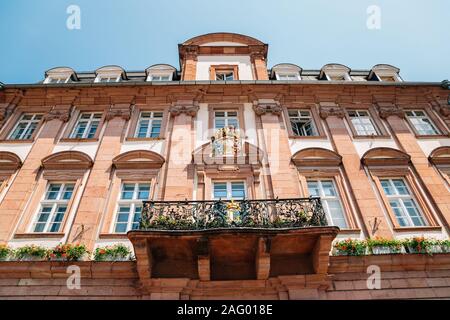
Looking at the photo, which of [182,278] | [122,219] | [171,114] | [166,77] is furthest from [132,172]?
[166,77]

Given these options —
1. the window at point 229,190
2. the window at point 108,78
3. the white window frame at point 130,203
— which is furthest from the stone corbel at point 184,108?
the window at point 108,78

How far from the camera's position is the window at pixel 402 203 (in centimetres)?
983

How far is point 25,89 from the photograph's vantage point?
1441cm

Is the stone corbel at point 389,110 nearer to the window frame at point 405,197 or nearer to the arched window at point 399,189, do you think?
the arched window at point 399,189

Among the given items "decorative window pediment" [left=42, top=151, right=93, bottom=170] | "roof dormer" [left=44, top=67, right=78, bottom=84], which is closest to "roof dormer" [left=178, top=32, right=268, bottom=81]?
"roof dormer" [left=44, top=67, right=78, bottom=84]

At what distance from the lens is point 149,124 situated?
43.6ft

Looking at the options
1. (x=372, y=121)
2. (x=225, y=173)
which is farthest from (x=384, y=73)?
(x=225, y=173)

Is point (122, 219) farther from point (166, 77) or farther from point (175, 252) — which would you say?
point (166, 77)

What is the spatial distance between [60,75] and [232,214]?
12.6 meters

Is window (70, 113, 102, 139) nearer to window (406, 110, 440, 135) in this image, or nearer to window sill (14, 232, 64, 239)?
window sill (14, 232, 64, 239)

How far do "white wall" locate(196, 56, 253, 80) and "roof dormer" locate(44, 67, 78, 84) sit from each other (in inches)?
250

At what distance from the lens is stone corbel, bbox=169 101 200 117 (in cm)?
1335

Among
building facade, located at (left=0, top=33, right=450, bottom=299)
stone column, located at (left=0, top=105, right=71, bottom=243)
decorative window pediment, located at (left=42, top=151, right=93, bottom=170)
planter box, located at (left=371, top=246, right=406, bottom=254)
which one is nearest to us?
building facade, located at (left=0, top=33, right=450, bottom=299)
